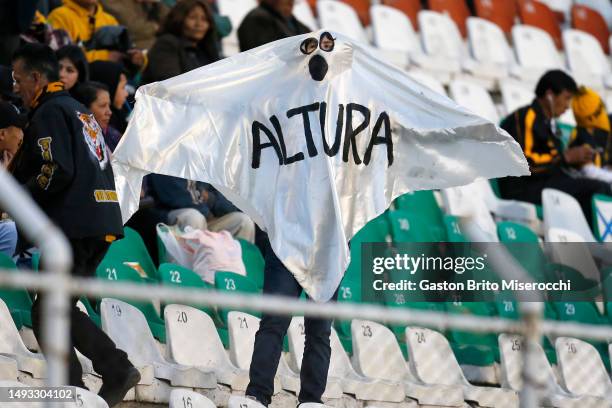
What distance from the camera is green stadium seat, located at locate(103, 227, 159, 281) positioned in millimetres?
7051

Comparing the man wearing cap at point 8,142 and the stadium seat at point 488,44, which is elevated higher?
the stadium seat at point 488,44

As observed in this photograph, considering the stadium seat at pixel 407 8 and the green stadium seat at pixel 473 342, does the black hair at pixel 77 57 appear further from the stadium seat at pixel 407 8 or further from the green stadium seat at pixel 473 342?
the stadium seat at pixel 407 8

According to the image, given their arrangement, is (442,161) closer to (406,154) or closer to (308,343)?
(406,154)

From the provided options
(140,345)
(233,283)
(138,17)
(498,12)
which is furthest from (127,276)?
(498,12)

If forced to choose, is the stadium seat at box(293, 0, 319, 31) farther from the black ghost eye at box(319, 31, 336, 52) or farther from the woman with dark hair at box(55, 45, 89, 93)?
the black ghost eye at box(319, 31, 336, 52)

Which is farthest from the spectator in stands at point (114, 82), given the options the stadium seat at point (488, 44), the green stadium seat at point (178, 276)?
the stadium seat at point (488, 44)

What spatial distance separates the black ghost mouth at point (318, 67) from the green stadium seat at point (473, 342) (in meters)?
2.13

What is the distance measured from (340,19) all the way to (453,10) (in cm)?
149

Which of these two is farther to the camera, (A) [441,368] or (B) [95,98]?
(A) [441,368]

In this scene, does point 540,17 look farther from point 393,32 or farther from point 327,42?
point 327,42

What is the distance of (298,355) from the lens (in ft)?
22.4

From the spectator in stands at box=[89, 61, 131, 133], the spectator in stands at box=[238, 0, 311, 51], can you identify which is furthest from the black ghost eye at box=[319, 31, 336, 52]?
the spectator in stands at box=[238, 0, 311, 51]

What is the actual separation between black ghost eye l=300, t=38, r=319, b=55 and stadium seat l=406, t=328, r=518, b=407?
6.11 ft

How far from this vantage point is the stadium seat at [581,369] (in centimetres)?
738
